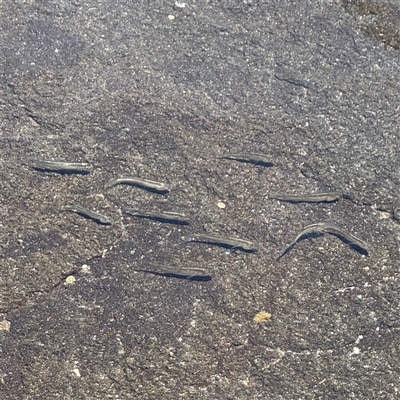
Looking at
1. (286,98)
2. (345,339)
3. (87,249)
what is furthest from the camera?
(286,98)

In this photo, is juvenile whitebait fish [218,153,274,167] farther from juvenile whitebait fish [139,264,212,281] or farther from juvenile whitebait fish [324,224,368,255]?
juvenile whitebait fish [139,264,212,281]

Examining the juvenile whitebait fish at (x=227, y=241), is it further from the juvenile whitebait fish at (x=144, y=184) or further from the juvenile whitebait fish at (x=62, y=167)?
the juvenile whitebait fish at (x=62, y=167)

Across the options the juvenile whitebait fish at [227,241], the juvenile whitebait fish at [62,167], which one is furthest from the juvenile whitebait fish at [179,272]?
the juvenile whitebait fish at [62,167]

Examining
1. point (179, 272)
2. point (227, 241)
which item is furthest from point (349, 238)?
point (179, 272)

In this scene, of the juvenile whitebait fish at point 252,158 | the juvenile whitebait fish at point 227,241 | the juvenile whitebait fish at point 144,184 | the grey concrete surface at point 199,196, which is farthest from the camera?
the juvenile whitebait fish at point 252,158

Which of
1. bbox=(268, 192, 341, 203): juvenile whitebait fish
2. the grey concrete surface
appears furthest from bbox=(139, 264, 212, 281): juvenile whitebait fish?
bbox=(268, 192, 341, 203): juvenile whitebait fish

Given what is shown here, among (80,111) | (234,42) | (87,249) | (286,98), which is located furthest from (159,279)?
(234,42)

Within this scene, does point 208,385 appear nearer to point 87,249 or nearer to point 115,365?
point 115,365
